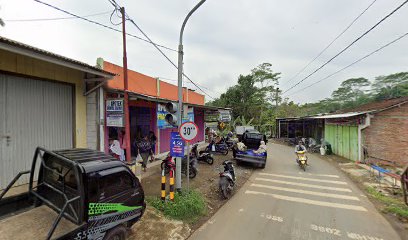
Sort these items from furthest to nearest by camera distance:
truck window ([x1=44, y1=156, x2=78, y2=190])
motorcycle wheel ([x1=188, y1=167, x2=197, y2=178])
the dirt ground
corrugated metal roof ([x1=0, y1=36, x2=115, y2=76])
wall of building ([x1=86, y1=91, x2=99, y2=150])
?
motorcycle wheel ([x1=188, y1=167, x2=197, y2=178]) < wall of building ([x1=86, y1=91, x2=99, y2=150]) < the dirt ground < corrugated metal roof ([x1=0, y1=36, x2=115, y2=76]) < truck window ([x1=44, y1=156, x2=78, y2=190])

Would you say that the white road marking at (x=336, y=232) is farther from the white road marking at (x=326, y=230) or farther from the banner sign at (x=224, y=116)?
the banner sign at (x=224, y=116)

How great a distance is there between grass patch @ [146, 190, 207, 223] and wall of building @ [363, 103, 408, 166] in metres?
12.2

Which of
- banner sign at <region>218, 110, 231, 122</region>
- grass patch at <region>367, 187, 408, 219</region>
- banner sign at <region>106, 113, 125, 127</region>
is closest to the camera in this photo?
grass patch at <region>367, 187, 408, 219</region>

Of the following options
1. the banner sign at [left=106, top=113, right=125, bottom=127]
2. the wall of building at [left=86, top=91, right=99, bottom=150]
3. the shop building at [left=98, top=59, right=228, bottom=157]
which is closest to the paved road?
the shop building at [left=98, top=59, right=228, bottom=157]

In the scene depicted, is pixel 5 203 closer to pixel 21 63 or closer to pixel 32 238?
pixel 32 238

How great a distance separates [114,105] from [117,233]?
15.2 feet

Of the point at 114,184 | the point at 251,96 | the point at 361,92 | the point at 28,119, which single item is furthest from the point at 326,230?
the point at 361,92

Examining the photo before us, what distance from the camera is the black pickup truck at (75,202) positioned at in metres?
3.01

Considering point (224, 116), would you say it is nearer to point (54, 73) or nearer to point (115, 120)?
point (115, 120)

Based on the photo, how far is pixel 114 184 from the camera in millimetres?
3652

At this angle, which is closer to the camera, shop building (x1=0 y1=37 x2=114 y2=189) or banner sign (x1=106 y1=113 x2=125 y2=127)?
shop building (x1=0 y1=37 x2=114 y2=189)

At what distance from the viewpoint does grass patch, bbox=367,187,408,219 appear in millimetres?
5754

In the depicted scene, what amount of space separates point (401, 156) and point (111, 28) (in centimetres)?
1615

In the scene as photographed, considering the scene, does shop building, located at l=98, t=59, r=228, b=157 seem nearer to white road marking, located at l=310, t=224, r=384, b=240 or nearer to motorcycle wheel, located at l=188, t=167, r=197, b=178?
motorcycle wheel, located at l=188, t=167, r=197, b=178
